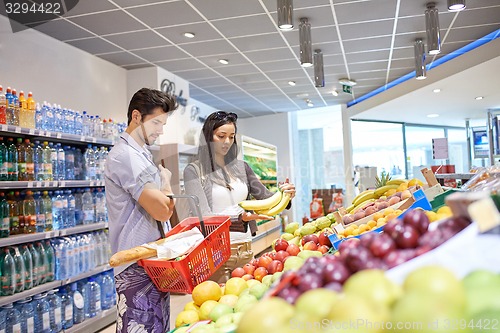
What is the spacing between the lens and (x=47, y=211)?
4.15 meters

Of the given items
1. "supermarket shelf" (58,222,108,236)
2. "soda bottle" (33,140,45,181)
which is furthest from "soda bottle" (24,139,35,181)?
"supermarket shelf" (58,222,108,236)

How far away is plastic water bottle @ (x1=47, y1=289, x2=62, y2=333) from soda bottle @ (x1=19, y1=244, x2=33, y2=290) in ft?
1.08

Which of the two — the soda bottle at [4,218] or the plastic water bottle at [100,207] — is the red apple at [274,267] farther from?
the plastic water bottle at [100,207]

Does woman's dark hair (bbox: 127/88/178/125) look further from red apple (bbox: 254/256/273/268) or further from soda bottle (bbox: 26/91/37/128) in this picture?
soda bottle (bbox: 26/91/37/128)

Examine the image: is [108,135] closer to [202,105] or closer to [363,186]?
[202,105]

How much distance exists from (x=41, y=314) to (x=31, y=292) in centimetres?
31

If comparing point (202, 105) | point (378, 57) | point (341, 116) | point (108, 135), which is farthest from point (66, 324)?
point (341, 116)

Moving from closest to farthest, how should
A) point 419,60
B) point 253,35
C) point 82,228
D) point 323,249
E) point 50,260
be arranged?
point 323,249
point 50,260
point 82,228
point 253,35
point 419,60

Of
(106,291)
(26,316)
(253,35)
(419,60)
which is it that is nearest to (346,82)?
(419,60)

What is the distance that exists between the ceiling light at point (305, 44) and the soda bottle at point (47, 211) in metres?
2.99

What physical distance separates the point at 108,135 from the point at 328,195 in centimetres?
643

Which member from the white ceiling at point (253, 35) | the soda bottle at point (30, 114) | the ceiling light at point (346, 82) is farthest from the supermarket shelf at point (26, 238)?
the ceiling light at point (346, 82)

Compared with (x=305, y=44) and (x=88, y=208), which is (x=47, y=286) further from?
(x=305, y=44)

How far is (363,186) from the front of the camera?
34.4 ft
